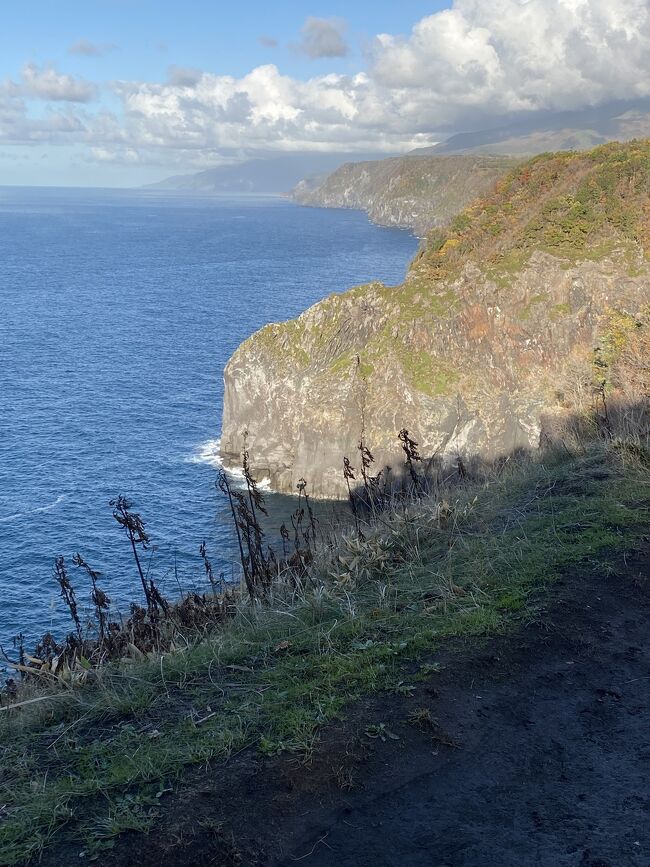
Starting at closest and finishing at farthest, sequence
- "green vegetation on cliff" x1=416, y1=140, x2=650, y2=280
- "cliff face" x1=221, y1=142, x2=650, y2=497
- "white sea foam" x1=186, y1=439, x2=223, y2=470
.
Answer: "cliff face" x1=221, y1=142, x2=650, y2=497 < "green vegetation on cliff" x1=416, y1=140, x2=650, y2=280 < "white sea foam" x1=186, y1=439, x2=223, y2=470

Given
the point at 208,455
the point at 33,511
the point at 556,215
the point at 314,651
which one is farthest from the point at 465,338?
the point at 314,651

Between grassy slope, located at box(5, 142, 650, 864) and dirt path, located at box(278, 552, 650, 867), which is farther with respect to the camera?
grassy slope, located at box(5, 142, 650, 864)

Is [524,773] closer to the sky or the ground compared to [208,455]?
closer to the sky

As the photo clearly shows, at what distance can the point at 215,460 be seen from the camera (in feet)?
192

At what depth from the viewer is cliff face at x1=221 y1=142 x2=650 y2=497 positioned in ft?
164

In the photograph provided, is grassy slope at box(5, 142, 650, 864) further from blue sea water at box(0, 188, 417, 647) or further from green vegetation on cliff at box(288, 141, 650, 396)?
green vegetation on cliff at box(288, 141, 650, 396)

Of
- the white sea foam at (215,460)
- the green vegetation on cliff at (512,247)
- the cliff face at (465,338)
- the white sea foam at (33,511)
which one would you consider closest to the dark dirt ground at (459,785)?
the cliff face at (465,338)

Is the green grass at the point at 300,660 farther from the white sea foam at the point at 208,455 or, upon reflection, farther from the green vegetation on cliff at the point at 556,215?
the white sea foam at the point at 208,455

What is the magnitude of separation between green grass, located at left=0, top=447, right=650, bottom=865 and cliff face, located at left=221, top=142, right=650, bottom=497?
37.0 meters

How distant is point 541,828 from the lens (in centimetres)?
465

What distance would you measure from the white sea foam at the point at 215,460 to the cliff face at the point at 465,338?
0.86 metres

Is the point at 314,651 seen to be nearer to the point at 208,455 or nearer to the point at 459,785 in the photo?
the point at 459,785

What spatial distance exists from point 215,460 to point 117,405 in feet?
46.3

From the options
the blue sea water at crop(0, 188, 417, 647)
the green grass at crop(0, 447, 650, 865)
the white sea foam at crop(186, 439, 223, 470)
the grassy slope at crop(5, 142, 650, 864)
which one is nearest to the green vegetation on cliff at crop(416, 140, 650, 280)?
the white sea foam at crop(186, 439, 223, 470)
